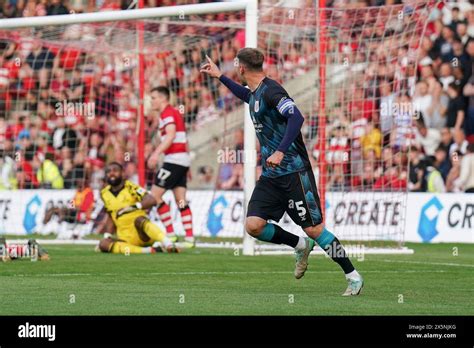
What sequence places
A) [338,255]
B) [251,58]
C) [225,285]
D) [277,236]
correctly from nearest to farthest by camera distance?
[338,255], [251,58], [277,236], [225,285]

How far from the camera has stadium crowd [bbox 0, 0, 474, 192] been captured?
21406 millimetres

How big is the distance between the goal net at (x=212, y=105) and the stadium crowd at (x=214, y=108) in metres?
0.03

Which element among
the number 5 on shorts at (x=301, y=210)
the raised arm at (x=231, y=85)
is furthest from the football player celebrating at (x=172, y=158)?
the number 5 on shorts at (x=301, y=210)

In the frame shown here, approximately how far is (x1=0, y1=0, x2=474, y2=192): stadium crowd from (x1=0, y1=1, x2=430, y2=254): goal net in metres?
0.03

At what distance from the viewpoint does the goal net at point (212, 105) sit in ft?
68.5

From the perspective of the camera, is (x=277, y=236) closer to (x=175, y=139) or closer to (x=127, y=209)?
(x=127, y=209)

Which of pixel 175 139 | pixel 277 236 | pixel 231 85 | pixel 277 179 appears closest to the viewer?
pixel 277 179

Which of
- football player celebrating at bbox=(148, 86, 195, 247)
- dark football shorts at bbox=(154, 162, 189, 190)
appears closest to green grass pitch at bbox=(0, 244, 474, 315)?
football player celebrating at bbox=(148, 86, 195, 247)

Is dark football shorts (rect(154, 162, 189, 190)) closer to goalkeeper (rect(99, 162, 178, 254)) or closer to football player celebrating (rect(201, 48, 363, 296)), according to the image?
goalkeeper (rect(99, 162, 178, 254))

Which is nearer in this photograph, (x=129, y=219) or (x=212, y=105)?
(x=129, y=219)

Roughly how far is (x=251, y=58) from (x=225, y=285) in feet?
8.39

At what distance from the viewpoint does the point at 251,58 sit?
507 inches

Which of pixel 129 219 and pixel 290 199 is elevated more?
pixel 290 199

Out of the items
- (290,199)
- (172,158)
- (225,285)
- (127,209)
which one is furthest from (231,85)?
(172,158)
